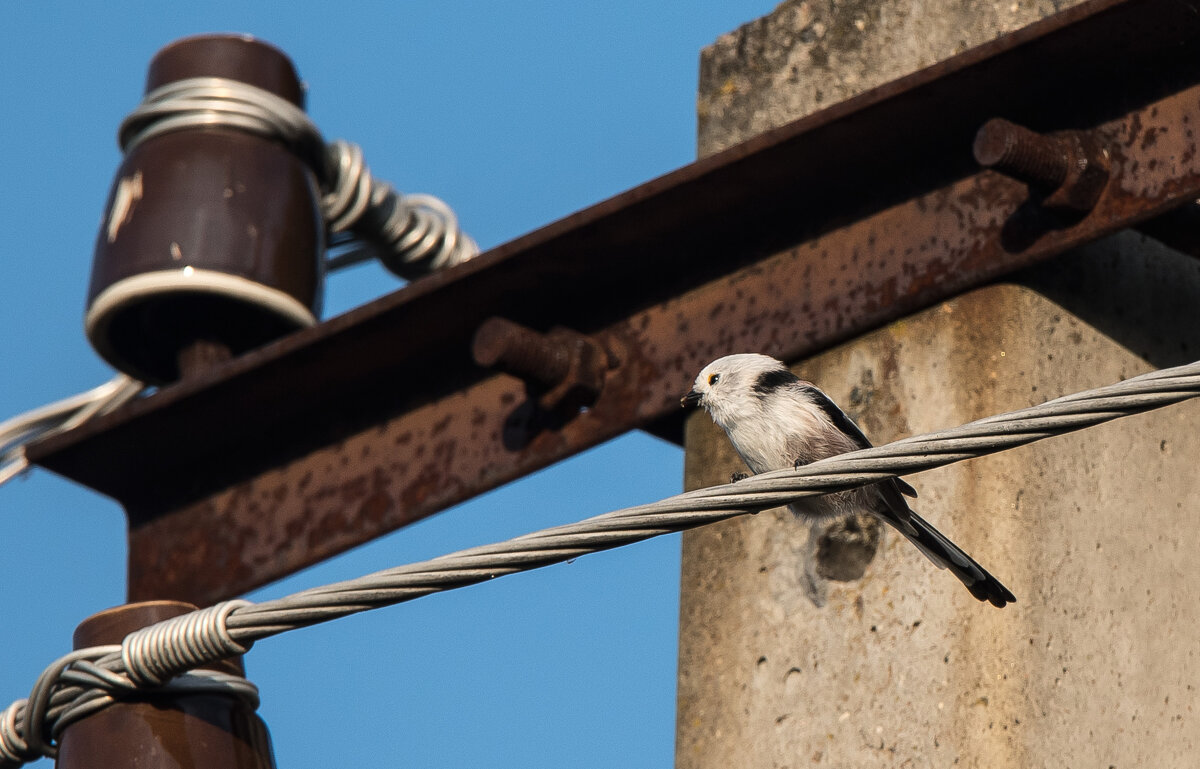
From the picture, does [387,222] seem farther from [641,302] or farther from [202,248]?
[641,302]

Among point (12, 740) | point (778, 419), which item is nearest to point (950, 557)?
point (778, 419)

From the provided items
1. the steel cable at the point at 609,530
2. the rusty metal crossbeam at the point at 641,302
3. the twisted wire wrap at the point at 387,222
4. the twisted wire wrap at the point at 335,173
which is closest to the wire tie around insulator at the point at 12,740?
the steel cable at the point at 609,530

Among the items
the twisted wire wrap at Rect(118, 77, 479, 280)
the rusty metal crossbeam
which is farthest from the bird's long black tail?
the twisted wire wrap at Rect(118, 77, 479, 280)

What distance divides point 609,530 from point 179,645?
1.08m

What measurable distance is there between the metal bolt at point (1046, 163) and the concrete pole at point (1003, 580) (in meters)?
0.23

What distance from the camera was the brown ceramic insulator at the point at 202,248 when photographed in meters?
5.79

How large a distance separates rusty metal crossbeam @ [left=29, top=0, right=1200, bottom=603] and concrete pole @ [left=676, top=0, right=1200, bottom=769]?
0.70 feet

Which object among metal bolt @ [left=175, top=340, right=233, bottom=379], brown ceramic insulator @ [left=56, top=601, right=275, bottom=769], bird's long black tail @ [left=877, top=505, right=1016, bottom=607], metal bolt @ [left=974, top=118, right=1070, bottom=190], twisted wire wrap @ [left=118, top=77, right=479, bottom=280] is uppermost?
twisted wire wrap @ [left=118, top=77, right=479, bottom=280]

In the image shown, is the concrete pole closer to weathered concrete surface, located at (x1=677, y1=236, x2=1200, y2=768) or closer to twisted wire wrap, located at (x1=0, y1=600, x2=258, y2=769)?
weathered concrete surface, located at (x1=677, y1=236, x2=1200, y2=768)

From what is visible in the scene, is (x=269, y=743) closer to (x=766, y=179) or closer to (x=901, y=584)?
(x=901, y=584)

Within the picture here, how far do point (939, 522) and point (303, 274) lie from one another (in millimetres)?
2854

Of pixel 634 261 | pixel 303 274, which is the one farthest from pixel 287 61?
pixel 634 261

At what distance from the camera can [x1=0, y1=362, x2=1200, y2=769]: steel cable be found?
279 cm

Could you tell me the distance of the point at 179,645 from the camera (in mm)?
3598
